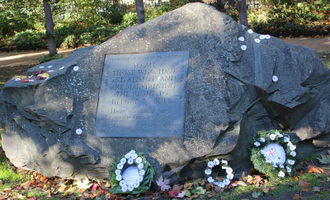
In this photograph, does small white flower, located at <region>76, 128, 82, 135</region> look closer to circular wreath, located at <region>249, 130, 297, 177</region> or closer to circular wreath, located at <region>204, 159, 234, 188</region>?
circular wreath, located at <region>204, 159, 234, 188</region>

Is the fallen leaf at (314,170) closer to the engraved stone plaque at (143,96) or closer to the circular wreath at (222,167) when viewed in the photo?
the circular wreath at (222,167)

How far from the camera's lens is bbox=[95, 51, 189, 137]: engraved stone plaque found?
3807mm

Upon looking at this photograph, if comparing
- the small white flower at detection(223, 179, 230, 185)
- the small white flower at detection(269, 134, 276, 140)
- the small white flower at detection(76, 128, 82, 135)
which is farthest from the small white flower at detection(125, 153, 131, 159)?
the small white flower at detection(269, 134, 276, 140)

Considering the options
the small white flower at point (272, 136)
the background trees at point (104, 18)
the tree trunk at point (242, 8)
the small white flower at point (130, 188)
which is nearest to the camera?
the small white flower at point (130, 188)

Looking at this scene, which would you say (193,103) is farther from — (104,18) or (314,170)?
(104,18)

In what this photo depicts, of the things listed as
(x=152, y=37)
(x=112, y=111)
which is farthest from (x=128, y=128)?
(x=152, y=37)

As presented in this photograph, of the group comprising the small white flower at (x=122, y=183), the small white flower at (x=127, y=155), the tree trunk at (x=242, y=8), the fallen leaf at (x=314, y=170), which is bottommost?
the fallen leaf at (x=314, y=170)

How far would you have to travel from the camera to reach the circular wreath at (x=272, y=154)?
349cm

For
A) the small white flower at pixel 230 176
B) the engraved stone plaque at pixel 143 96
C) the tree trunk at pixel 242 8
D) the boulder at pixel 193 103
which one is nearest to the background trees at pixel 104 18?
the tree trunk at pixel 242 8

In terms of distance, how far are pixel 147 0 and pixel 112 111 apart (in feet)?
48.0

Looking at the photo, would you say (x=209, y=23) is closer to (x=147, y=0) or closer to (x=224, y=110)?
(x=224, y=110)

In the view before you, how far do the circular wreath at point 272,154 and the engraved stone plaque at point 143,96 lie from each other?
0.98 metres

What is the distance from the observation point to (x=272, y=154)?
3553mm

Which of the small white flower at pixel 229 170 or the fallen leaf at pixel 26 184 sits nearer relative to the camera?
the small white flower at pixel 229 170
